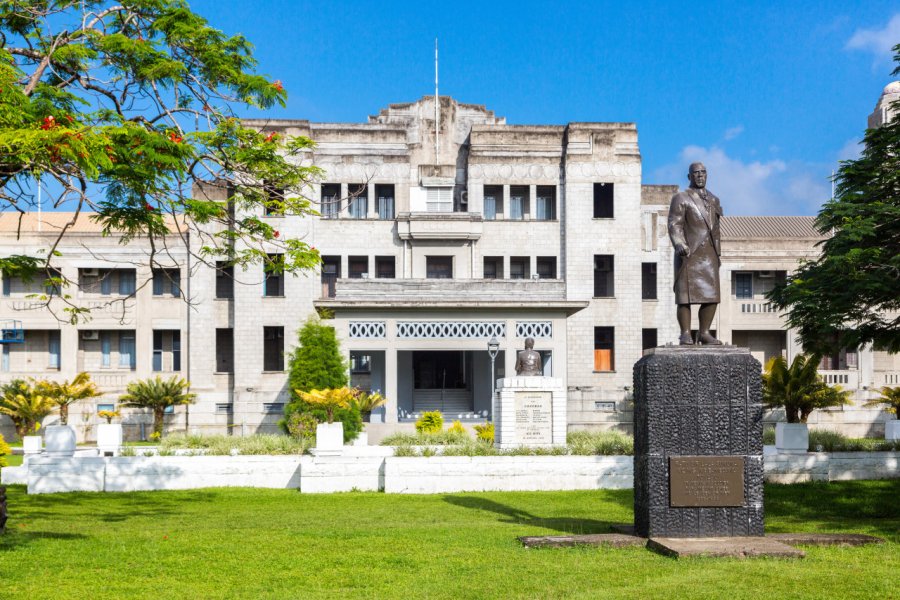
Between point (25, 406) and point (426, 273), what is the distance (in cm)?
1586

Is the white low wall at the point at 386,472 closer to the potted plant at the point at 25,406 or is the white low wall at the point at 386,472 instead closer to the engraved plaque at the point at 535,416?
the engraved plaque at the point at 535,416

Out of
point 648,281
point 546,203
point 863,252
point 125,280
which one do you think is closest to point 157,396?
point 125,280

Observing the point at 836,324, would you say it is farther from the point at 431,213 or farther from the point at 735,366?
the point at 431,213

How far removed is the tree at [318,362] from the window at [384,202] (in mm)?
7983

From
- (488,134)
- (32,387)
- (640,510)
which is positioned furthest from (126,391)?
(640,510)

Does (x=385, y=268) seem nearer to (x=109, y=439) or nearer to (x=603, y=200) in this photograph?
(x=603, y=200)

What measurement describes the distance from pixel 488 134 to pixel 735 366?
29700 millimetres

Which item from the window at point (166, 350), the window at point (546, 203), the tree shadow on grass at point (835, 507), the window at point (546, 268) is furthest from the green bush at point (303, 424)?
the window at point (546, 203)

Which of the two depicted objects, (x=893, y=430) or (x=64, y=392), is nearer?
(x=893, y=430)

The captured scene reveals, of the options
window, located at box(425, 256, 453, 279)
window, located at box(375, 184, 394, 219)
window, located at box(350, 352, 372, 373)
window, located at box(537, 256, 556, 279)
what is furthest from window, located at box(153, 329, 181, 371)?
window, located at box(537, 256, 556, 279)

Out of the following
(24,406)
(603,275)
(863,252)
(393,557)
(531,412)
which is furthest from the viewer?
(603,275)

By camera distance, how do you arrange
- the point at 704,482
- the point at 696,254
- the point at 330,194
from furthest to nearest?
the point at 330,194 → the point at 696,254 → the point at 704,482

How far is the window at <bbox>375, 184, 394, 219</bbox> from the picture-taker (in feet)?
130

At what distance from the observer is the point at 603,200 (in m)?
40.1
